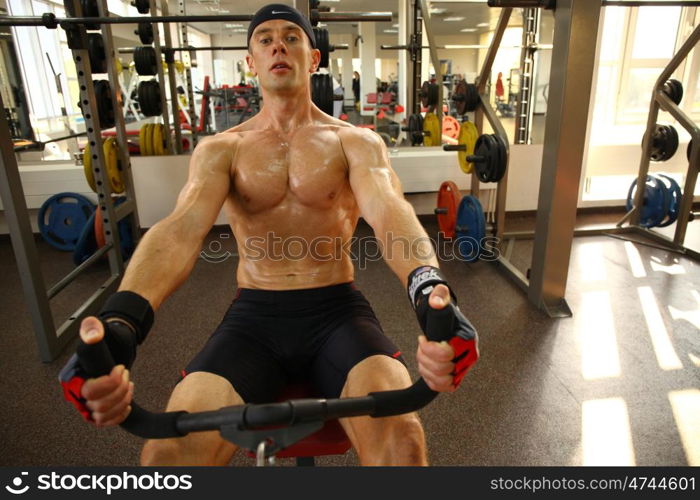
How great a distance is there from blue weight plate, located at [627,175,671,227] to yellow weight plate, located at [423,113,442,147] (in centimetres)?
163

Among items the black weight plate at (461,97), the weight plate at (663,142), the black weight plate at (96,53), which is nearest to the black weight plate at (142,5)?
the black weight plate at (96,53)

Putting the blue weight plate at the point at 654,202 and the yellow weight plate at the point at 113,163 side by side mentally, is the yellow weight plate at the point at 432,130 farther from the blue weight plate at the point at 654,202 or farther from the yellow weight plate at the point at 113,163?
the yellow weight plate at the point at 113,163

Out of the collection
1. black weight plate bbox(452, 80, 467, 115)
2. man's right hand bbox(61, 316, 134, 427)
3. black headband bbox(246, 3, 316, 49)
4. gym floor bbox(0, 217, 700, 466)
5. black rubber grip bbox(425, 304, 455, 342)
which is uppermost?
black headband bbox(246, 3, 316, 49)

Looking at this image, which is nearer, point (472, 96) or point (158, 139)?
point (472, 96)

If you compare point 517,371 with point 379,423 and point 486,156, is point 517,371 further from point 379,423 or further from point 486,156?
point 486,156

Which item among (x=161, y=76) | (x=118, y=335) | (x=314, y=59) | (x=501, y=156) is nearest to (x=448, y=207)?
(x=501, y=156)

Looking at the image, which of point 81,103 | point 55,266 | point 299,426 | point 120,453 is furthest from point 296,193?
point 55,266

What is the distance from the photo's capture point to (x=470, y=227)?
3.08 m

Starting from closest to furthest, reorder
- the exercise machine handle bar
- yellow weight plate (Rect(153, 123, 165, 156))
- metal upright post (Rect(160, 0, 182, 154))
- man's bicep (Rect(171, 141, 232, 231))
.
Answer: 1. the exercise machine handle bar
2. man's bicep (Rect(171, 141, 232, 231))
3. yellow weight plate (Rect(153, 123, 165, 156))
4. metal upright post (Rect(160, 0, 182, 154))

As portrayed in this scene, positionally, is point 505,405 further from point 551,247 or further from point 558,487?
point 551,247

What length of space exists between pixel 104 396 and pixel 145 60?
11.2 feet

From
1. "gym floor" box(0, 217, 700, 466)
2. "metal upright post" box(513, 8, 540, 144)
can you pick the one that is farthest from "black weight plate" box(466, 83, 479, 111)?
"gym floor" box(0, 217, 700, 466)

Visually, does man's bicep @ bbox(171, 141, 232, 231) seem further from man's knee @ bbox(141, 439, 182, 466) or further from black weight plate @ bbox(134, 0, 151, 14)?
black weight plate @ bbox(134, 0, 151, 14)

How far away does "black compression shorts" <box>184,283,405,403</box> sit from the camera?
1.05m
